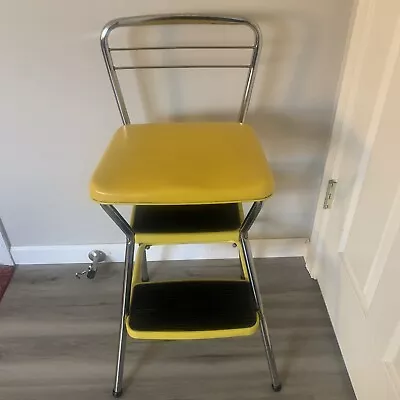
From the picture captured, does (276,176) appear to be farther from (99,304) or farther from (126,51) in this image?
(99,304)

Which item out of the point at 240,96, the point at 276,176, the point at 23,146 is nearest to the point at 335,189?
the point at 276,176

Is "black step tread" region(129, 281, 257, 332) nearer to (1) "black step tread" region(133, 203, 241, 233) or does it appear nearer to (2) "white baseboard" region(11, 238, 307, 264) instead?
(1) "black step tread" region(133, 203, 241, 233)

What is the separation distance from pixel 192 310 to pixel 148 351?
0.98 feet

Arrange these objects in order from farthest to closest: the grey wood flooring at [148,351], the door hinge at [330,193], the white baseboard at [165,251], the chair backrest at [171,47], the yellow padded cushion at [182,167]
Answer: the white baseboard at [165,251] → the door hinge at [330,193] → the grey wood flooring at [148,351] → the chair backrest at [171,47] → the yellow padded cushion at [182,167]

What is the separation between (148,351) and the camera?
1.40m

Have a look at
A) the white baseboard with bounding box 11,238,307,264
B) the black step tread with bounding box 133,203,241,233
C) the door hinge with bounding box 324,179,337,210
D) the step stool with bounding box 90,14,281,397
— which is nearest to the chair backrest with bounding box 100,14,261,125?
the step stool with bounding box 90,14,281,397

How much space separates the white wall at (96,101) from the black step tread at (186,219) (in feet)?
0.93

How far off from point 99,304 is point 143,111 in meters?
0.63

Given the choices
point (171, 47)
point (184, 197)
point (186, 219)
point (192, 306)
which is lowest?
point (192, 306)

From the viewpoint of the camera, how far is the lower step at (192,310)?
1123 millimetres

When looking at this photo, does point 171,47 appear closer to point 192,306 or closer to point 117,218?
point 117,218

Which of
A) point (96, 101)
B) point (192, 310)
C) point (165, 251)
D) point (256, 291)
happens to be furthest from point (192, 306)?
point (96, 101)

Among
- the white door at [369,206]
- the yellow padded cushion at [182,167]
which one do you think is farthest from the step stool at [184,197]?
the white door at [369,206]

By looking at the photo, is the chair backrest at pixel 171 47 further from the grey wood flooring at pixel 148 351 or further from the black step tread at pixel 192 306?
the grey wood flooring at pixel 148 351
